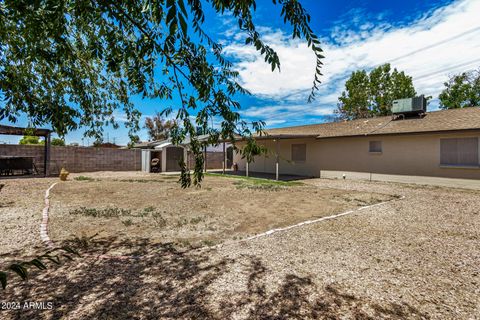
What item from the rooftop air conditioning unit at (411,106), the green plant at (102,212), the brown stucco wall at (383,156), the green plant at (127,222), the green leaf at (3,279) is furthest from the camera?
the rooftop air conditioning unit at (411,106)

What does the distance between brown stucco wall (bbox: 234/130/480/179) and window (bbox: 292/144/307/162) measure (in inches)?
10.4

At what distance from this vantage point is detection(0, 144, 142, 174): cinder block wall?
17000 mm

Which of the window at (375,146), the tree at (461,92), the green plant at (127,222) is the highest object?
the tree at (461,92)

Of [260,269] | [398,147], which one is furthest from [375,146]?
[260,269]

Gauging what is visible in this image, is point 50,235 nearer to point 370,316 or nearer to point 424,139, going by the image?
point 370,316

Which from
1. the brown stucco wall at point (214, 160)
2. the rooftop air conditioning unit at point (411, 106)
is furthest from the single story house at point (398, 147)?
the brown stucco wall at point (214, 160)

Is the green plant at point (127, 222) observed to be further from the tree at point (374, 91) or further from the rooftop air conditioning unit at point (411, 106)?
the tree at point (374, 91)

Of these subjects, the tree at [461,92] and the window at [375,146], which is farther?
the tree at [461,92]

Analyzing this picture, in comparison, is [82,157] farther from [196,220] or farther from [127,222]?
[196,220]

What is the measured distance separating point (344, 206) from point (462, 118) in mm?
9462

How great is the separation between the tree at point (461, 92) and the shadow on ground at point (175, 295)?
33.3 m

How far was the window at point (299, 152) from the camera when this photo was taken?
17.1 meters

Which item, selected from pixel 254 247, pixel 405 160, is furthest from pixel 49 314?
pixel 405 160

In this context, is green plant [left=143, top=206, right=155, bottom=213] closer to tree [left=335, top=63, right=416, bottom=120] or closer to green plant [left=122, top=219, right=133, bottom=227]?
green plant [left=122, top=219, right=133, bottom=227]
